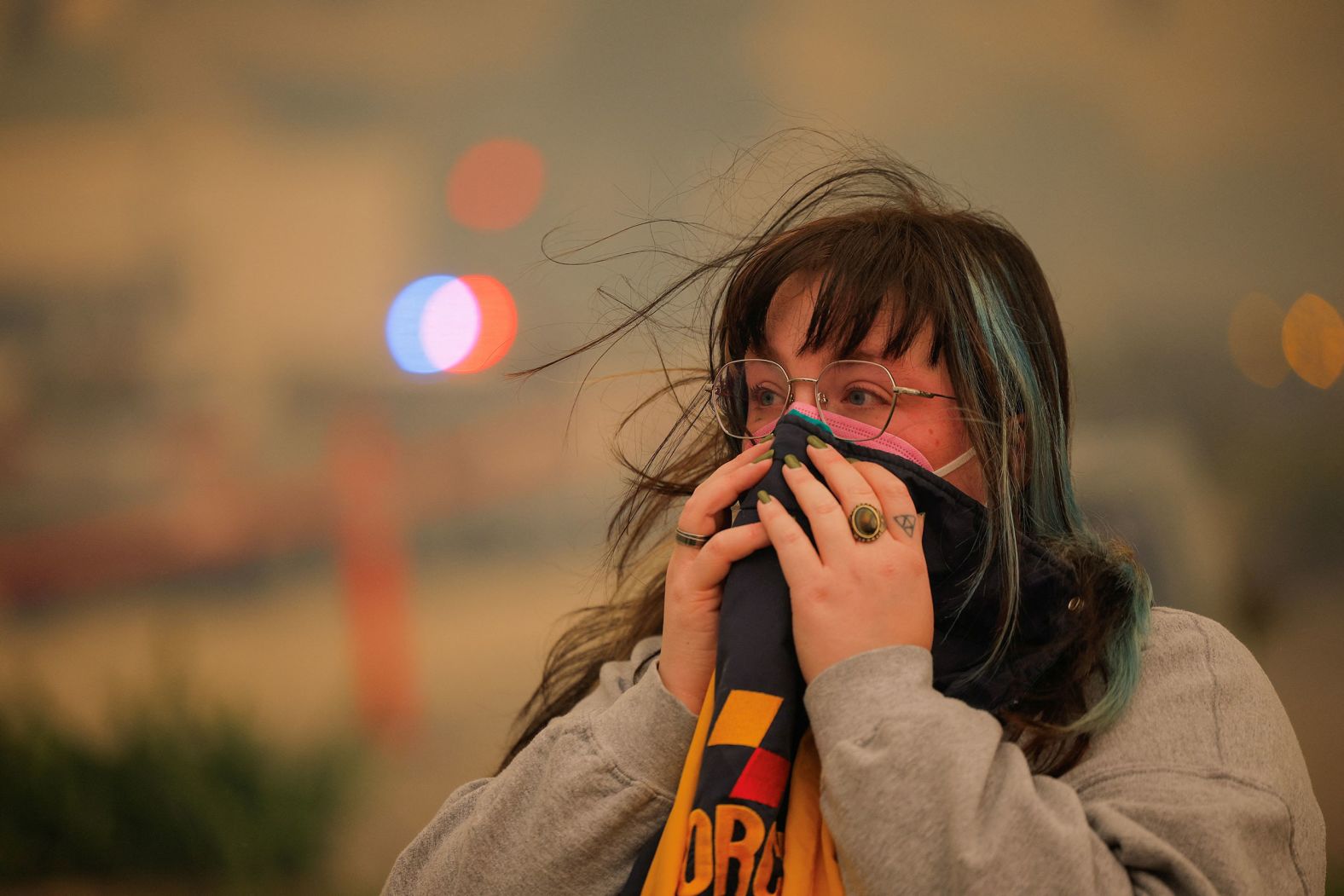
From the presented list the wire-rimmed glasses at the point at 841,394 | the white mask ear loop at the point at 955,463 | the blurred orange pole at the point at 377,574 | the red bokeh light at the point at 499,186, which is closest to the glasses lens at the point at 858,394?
the wire-rimmed glasses at the point at 841,394

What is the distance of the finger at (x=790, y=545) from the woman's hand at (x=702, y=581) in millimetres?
27

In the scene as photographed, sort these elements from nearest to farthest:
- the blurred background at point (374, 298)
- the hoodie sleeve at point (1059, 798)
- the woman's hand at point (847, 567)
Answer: the hoodie sleeve at point (1059, 798) < the woman's hand at point (847, 567) < the blurred background at point (374, 298)

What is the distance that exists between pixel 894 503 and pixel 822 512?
8 cm

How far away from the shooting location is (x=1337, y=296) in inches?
82.0

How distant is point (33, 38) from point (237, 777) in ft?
5.71

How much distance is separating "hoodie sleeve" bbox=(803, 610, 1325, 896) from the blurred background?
1229mm

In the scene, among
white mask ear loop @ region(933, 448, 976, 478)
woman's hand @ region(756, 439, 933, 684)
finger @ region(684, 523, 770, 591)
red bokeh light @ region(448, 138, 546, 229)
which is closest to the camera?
woman's hand @ region(756, 439, 933, 684)

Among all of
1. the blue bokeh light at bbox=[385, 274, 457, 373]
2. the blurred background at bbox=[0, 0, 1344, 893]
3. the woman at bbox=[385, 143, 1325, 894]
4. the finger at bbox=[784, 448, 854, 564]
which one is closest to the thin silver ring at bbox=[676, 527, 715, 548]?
the woman at bbox=[385, 143, 1325, 894]

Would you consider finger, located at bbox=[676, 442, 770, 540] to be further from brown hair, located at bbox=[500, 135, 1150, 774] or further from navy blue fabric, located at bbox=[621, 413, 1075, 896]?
brown hair, located at bbox=[500, 135, 1150, 774]

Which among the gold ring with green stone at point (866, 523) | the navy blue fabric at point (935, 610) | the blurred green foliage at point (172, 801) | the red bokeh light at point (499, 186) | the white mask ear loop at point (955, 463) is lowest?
the blurred green foliage at point (172, 801)

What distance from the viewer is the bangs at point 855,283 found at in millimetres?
1261

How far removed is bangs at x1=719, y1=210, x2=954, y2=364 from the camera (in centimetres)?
126

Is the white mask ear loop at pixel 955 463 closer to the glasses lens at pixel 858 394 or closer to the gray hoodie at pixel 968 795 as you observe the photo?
the glasses lens at pixel 858 394

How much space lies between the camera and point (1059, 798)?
1.01 m
